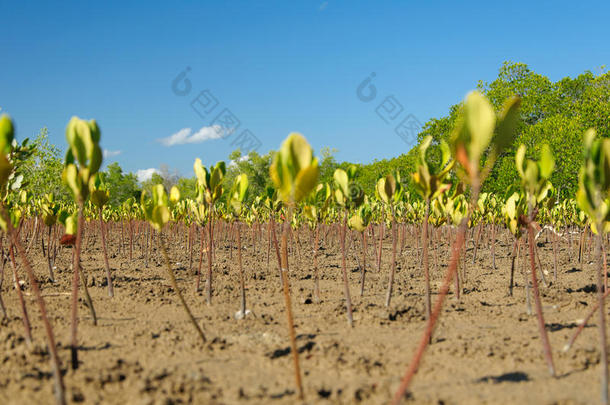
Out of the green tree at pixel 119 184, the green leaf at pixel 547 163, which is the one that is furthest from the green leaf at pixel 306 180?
the green tree at pixel 119 184

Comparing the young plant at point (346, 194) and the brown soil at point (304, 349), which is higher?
the young plant at point (346, 194)

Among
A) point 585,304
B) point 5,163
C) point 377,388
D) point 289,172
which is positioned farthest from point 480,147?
point 585,304

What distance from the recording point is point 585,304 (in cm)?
569

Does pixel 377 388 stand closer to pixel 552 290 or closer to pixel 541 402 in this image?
pixel 541 402

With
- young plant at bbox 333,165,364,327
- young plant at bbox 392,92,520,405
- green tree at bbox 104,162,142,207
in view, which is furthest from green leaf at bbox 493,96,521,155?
green tree at bbox 104,162,142,207

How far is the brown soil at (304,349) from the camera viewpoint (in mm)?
2754

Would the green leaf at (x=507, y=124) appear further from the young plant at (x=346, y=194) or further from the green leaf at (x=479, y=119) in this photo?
the young plant at (x=346, y=194)

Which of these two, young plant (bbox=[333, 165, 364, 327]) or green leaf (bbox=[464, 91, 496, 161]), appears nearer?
green leaf (bbox=[464, 91, 496, 161])

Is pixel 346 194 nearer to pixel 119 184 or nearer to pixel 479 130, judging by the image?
pixel 479 130

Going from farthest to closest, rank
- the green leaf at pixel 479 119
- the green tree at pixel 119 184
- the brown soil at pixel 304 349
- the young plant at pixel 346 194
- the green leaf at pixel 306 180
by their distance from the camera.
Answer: the green tree at pixel 119 184
the young plant at pixel 346 194
the brown soil at pixel 304 349
the green leaf at pixel 306 180
the green leaf at pixel 479 119

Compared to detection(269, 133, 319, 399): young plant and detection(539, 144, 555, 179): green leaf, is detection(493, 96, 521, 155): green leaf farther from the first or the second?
detection(539, 144, 555, 179): green leaf

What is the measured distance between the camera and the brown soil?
275 cm

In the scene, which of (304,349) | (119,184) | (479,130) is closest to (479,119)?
(479,130)

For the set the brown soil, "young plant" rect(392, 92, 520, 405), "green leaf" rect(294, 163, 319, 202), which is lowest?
the brown soil
